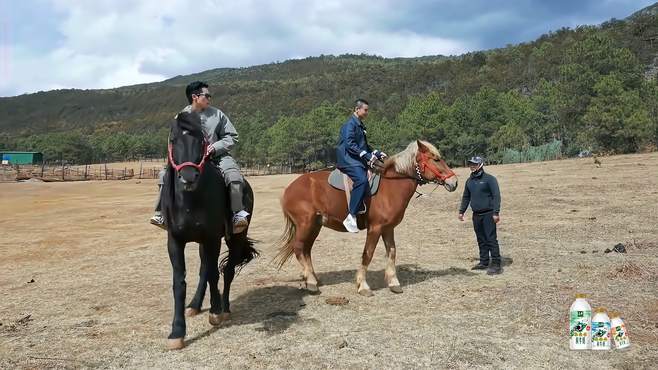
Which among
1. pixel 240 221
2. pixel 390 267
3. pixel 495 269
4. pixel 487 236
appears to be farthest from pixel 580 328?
pixel 240 221

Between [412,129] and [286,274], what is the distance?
6058cm

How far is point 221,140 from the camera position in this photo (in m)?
6.50

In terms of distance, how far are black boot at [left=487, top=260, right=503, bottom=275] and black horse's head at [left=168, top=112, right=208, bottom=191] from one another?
6.04 metres

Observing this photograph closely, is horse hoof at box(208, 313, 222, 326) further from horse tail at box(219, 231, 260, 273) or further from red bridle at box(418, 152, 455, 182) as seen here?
red bridle at box(418, 152, 455, 182)

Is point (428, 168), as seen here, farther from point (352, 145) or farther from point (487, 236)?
point (487, 236)

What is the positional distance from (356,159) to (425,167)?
1247 millimetres

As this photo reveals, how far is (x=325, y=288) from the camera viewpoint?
28.0ft

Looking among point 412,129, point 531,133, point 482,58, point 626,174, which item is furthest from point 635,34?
point 626,174

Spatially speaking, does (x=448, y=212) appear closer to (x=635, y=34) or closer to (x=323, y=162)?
(x=323, y=162)

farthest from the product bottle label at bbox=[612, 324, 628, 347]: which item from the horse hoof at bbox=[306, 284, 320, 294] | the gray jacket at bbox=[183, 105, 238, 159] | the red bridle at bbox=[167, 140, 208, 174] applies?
the gray jacket at bbox=[183, 105, 238, 159]

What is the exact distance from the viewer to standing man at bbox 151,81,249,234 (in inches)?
257

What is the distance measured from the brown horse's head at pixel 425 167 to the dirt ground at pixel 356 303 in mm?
1898

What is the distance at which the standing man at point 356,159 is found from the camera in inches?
313

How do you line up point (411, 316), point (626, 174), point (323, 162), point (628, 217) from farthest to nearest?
point (323, 162) < point (626, 174) < point (628, 217) < point (411, 316)
